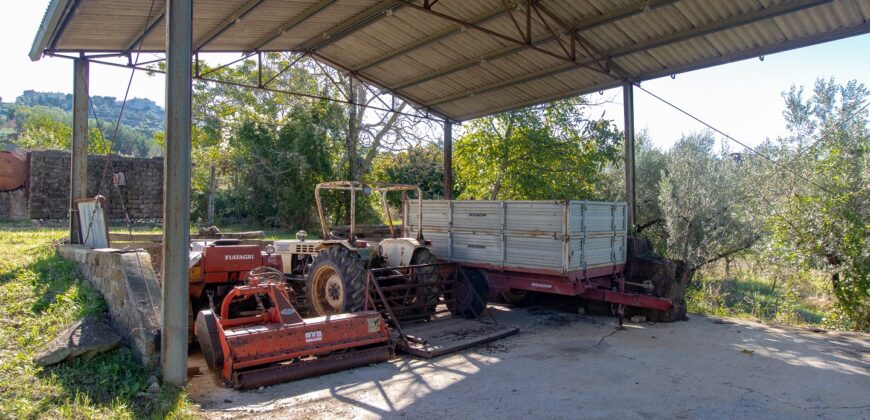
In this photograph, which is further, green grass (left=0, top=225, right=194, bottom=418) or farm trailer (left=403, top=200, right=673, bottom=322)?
farm trailer (left=403, top=200, right=673, bottom=322)

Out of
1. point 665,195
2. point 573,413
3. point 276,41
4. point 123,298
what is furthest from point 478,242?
point 665,195

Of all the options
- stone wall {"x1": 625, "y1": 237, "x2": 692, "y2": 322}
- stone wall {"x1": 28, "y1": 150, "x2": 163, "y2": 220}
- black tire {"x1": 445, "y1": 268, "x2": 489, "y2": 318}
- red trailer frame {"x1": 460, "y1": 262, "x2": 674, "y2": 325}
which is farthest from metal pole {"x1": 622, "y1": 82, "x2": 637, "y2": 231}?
stone wall {"x1": 28, "y1": 150, "x2": 163, "y2": 220}

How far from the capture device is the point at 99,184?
18516mm

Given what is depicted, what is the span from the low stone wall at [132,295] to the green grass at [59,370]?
0.15m

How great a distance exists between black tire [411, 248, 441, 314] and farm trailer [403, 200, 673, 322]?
75 cm

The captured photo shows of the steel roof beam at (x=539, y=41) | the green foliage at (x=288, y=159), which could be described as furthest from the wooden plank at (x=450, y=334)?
the green foliage at (x=288, y=159)

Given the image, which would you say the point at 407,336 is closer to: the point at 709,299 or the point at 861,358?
the point at 861,358

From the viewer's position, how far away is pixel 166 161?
17.7ft

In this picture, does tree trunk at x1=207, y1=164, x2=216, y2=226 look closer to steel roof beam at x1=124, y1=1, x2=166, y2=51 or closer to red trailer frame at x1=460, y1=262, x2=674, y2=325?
steel roof beam at x1=124, y1=1, x2=166, y2=51

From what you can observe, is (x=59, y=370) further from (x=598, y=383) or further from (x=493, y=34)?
(x=493, y=34)

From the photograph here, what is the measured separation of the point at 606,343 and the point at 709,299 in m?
6.30

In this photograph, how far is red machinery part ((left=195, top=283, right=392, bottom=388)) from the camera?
5.80 metres

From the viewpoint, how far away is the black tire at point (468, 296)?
9320 millimetres

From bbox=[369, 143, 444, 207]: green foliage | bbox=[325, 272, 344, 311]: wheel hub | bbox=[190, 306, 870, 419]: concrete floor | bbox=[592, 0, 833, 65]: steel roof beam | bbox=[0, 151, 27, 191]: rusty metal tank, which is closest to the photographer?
bbox=[190, 306, 870, 419]: concrete floor
